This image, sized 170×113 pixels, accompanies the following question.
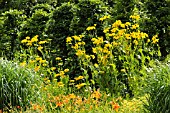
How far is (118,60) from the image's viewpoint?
782 cm

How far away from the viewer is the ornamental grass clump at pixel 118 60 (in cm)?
744

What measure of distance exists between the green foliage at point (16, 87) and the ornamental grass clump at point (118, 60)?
39.8 inches

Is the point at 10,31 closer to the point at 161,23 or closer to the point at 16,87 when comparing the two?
the point at 16,87

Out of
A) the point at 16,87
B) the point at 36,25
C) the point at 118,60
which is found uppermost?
the point at 36,25

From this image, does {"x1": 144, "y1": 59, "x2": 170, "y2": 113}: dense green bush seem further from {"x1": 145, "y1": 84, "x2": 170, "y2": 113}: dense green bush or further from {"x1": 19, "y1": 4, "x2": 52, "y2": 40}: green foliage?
{"x1": 19, "y1": 4, "x2": 52, "y2": 40}: green foliage

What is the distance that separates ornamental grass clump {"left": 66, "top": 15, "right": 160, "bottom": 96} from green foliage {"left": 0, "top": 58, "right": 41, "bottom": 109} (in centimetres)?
101

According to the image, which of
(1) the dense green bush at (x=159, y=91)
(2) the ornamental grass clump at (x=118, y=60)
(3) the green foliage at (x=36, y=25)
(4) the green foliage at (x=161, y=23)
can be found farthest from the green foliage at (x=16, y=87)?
(4) the green foliage at (x=161, y=23)

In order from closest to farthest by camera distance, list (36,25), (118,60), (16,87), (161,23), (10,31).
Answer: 1. (16,87)
2. (118,60)
3. (161,23)
4. (36,25)
5. (10,31)

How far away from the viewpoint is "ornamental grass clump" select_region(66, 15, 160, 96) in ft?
24.4

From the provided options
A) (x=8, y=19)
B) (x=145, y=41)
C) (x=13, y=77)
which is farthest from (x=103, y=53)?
(x=8, y=19)

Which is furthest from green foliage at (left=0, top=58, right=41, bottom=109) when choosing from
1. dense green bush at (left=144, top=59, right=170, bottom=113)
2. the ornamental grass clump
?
dense green bush at (left=144, top=59, right=170, bottom=113)

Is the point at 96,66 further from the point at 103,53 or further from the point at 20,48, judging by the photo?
the point at 20,48

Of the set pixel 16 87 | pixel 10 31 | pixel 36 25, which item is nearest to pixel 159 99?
pixel 16 87

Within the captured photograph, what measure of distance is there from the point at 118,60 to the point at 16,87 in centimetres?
194
